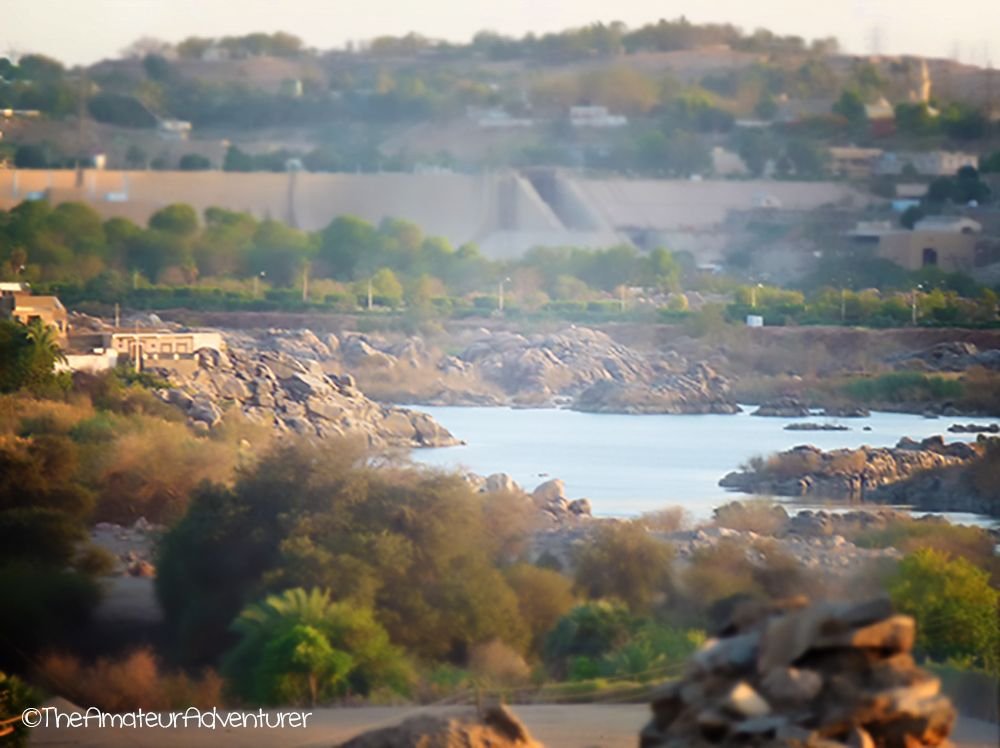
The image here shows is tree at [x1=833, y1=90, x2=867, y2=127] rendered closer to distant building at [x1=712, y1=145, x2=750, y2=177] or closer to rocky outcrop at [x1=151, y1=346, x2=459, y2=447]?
distant building at [x1=712, y1=145, x2=750, y2=177]

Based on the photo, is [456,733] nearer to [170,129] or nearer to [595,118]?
[170,129]

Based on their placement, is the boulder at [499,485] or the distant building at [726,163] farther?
the distant building at [726,163]

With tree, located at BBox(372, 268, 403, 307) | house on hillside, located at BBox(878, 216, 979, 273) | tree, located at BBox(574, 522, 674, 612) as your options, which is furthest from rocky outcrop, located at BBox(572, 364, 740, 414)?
tree, located at BBox(574, 522, 674, 612)

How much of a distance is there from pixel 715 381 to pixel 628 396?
101 centimetres

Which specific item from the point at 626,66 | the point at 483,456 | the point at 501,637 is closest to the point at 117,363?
the point at 483,456

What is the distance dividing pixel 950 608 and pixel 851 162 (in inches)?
1139

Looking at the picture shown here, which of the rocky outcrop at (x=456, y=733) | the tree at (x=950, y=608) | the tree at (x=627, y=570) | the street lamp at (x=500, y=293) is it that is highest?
the rocky outcrop at (x=456, y=733)

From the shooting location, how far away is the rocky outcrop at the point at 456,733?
576cm

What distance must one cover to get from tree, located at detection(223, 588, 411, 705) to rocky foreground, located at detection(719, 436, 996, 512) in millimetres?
7484

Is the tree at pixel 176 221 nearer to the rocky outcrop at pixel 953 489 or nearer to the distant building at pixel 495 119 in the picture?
the distant building at pixel 495 119

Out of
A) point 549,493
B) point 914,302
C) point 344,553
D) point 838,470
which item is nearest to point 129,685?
point 344,553

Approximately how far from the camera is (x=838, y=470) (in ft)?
53.1

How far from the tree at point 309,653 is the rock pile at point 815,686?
3433 mm

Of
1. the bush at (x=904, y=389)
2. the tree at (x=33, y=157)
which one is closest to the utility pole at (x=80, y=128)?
the tree at (x=33, y=157)
